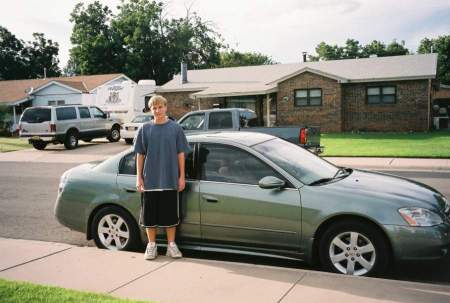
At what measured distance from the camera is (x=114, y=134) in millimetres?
26703

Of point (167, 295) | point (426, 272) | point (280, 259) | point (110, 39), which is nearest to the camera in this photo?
point (167, 295)

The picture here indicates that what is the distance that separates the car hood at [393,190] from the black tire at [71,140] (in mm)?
19719

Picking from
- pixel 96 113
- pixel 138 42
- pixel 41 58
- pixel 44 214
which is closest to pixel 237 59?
pixel 138 42

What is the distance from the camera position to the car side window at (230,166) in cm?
547

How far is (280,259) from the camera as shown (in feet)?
18.8

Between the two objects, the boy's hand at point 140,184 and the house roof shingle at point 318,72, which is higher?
the house roof shingle at point 318,72

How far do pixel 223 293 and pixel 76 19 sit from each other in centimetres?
6471

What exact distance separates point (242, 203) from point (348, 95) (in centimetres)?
2519

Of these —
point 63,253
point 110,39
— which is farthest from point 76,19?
point 63,253

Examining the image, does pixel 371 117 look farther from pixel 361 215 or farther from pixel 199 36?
pixel 199 36

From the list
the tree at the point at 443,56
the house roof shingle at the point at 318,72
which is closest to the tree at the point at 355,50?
the tree at the point at 443,56

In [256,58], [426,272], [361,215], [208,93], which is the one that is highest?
[256,58]

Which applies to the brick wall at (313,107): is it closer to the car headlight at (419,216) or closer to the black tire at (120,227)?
the black tire at (120,227)

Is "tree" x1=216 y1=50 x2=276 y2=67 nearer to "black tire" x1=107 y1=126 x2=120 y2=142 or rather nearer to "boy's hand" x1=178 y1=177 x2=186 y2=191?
"black tire" x1=107 y1=126 x2=120 y2=142
